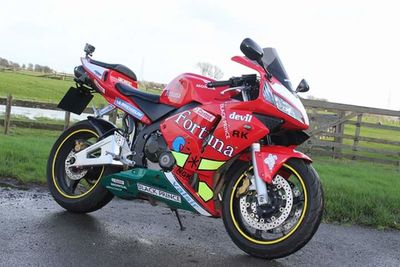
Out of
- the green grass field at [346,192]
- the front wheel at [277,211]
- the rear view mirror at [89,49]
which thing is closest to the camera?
the front wheel at [277,211]

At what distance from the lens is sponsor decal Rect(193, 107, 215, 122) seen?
14.2 ft

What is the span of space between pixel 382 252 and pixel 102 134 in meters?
2.92

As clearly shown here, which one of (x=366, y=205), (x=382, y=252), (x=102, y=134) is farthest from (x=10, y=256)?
(x=366, y=205)

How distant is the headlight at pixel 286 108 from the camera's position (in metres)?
4.07

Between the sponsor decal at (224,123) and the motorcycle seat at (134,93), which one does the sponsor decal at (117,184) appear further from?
the sponsor decal at (224,123)

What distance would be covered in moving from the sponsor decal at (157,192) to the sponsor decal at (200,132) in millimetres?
548

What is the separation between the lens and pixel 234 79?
172 inches

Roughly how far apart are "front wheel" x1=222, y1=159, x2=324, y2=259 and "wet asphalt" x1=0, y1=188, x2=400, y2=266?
0.15 meters

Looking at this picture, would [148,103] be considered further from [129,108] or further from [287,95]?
[287,95]

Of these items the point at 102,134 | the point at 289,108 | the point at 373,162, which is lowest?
the point at 373,162

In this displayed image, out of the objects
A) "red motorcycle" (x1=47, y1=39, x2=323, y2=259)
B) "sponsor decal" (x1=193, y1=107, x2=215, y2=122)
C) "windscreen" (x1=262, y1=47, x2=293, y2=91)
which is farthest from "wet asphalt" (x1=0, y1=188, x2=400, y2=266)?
"windscreen" (x1=262, y1=47, x2=293, y2=91)

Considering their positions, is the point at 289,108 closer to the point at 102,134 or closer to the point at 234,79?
the point at 234,79

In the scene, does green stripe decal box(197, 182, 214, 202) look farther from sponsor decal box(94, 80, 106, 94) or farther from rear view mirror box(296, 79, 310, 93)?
sponsor decal box(94, 80, 106, 94)

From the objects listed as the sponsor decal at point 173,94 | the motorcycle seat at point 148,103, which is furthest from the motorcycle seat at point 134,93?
the sponsor decal at point 173,94
